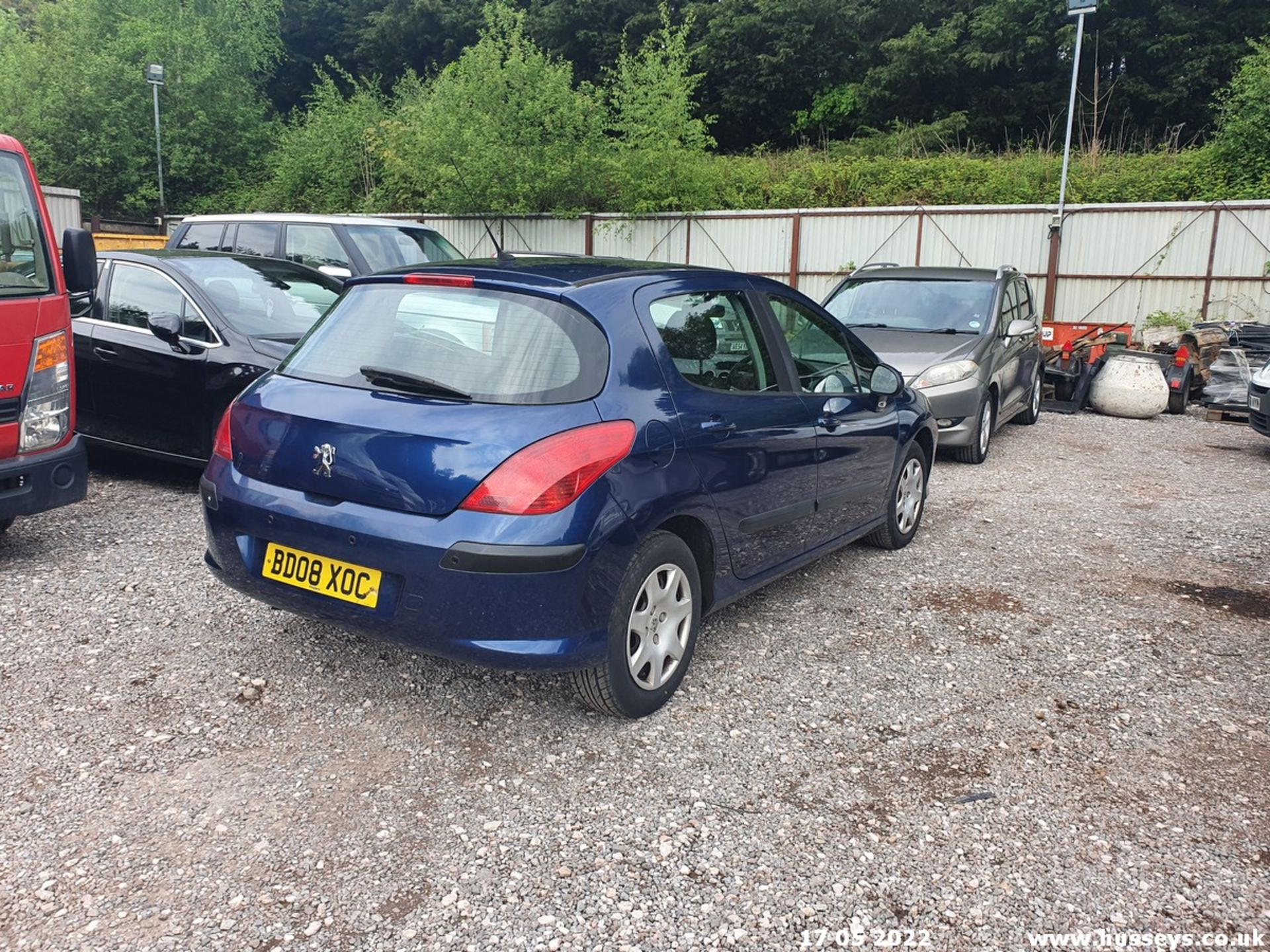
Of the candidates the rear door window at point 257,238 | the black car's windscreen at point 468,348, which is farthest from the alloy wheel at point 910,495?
the rear door window at point 257,238

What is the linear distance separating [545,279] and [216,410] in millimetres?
3569

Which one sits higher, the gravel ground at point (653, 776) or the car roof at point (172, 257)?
the car roof at point (172, 257)

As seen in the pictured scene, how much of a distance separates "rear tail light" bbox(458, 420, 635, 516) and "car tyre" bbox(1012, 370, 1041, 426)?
9.05 meters

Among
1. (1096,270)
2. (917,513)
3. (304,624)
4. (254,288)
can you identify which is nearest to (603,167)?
(1096,270)

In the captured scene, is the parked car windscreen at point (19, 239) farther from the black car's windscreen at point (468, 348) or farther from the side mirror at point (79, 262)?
the black car's windscreen at point (468, 348)

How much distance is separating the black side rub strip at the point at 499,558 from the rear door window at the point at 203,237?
870 cm

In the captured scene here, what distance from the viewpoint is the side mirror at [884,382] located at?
5.05 metres

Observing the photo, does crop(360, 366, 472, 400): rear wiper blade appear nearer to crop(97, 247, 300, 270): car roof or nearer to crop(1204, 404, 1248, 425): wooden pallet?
crop(97, 247, 300, 270): car roof

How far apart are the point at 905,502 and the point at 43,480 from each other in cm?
475

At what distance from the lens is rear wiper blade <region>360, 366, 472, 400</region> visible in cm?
328

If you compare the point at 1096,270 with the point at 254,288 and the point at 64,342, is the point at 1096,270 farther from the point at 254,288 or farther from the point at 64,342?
the point at 64,342

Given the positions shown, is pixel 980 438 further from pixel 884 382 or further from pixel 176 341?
pixel 176 341

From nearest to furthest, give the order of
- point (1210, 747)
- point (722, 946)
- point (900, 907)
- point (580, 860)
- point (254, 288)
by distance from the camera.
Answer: point (722, 946)
point (900, 907)
point (580, 860)
point (1210, 747)
point (254, 288)

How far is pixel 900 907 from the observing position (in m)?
2.58
